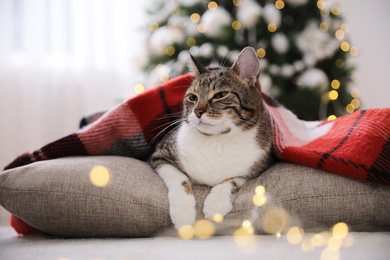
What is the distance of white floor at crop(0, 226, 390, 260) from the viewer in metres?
0.75

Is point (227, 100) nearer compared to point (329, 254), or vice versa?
point (329, 254)

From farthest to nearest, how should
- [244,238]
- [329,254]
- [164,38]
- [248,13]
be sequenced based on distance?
1. [164,38]
2. [248,13]
3. [244,238]
4. [329,254]

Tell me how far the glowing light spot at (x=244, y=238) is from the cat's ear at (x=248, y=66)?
47 centimetres

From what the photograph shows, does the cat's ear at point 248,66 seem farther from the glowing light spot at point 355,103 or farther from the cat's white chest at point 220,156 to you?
the glowing light spot at point 355,103

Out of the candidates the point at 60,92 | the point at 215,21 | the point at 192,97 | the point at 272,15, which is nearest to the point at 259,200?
the point at 192,97

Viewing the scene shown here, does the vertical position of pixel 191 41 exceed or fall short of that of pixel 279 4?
it falls short

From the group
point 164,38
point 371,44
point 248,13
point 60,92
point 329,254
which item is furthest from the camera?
point 371,44

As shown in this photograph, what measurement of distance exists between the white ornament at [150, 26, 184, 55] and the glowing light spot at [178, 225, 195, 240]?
124 cm

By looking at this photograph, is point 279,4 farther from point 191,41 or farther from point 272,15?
point 191,41

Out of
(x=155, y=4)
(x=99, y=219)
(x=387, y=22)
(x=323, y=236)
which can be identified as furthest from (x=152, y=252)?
(x=387, y=22)

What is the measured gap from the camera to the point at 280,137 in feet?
3.70

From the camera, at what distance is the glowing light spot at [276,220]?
0.95 m

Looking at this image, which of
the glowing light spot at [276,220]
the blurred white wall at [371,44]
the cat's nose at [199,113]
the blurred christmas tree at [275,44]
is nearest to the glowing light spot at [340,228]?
the glowing light spot at [276,220]

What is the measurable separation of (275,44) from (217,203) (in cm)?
123
